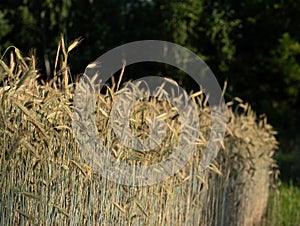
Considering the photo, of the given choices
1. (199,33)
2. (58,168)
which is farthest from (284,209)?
(199,33)

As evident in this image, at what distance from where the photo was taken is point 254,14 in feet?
34.7

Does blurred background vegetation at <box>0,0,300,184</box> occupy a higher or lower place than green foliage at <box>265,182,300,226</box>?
higher

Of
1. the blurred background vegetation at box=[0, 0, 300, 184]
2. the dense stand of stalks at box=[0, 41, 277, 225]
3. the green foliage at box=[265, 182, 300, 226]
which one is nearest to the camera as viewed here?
the dense stand of stalks at box=[0, 41, 277, 225]

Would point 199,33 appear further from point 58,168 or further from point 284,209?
point 58,168

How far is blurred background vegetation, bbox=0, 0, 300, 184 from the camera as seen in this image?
941 centimetres

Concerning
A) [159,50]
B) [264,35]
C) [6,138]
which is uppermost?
[264,35]

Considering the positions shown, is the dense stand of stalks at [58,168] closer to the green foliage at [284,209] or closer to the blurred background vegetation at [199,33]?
the green foliage at [284,209]

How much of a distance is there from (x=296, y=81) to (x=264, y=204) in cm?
650

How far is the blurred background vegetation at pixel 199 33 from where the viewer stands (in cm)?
941

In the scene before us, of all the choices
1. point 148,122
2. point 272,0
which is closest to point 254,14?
point 272,0

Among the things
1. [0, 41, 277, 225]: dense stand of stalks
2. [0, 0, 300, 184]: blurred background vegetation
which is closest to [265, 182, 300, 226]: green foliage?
[0, 0, 300, 184]: blurred background vegetation

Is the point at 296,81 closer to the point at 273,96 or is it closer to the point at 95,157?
the point at 273,96

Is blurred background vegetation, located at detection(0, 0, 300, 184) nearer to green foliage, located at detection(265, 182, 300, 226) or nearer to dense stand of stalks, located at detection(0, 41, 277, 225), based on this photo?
green foliage, located at detection(265, 182, 300, 226)

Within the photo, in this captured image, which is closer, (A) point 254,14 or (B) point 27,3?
(B) point 27,3
